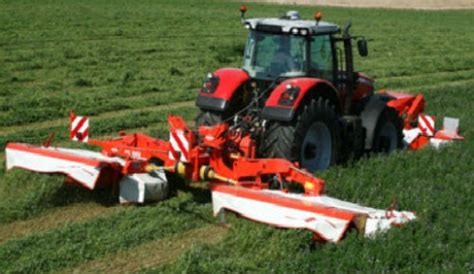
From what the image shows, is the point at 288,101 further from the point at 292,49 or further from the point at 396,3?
the point at 396,3

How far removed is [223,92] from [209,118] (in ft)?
1.15

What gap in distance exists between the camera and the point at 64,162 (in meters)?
7.90

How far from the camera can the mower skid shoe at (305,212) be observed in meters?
6.53

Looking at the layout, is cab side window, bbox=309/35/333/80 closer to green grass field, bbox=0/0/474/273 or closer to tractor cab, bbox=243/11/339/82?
tractor cab, bbox=243/11/339/82

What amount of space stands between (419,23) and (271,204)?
1300 inches

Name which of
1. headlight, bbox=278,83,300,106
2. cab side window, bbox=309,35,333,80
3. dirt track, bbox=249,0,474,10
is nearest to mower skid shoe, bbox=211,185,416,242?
headlight, bbox=278,83,300,106

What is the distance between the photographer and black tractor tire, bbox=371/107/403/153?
9.73 m

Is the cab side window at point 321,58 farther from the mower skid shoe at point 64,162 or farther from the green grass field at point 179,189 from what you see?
the mower skid shoe at point 64,162

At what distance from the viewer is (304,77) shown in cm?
877

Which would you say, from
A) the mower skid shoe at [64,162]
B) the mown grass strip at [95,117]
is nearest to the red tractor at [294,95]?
the mower skid shoe at [64,162]

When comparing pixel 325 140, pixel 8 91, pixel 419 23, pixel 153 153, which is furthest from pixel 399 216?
pixel 419 23

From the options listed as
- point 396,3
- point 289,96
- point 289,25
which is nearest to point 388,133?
point 289,25

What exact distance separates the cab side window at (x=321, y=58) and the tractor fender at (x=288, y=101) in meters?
0.35

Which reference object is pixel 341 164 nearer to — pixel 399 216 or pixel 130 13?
pixel 399 216
